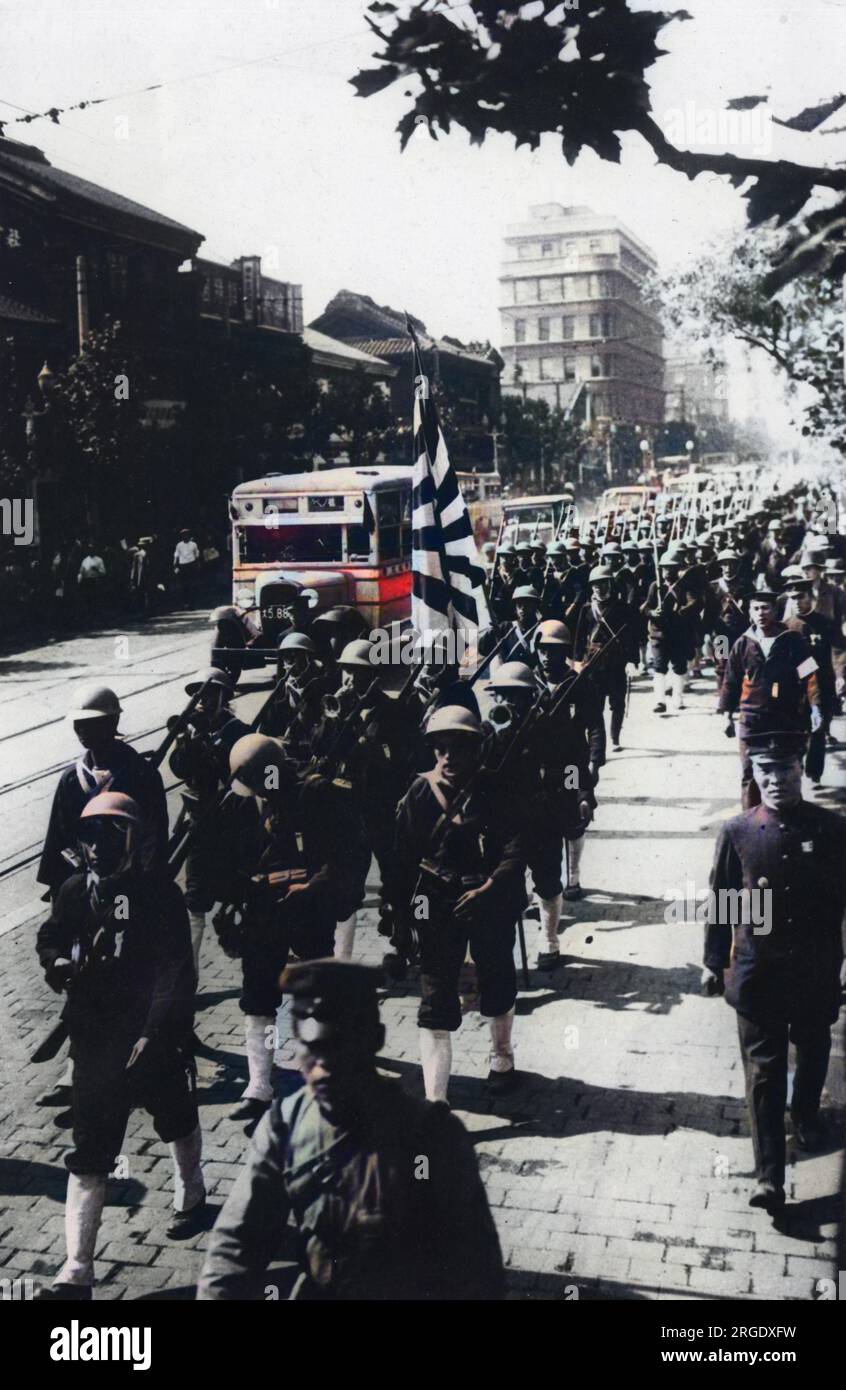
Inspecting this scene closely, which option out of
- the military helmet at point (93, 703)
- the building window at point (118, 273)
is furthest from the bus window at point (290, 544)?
the military helmet at point (93, 703)

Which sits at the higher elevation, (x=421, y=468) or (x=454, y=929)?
(x=421, y=468)

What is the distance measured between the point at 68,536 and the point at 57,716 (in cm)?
217

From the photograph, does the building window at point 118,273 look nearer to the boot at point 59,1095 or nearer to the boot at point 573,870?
the boot at point 573,870

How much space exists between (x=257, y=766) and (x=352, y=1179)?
293 centimetres

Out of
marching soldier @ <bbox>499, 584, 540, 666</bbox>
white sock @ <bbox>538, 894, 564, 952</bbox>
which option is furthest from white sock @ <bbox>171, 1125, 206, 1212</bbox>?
marching soldier @ <bbox>499, 584, 540, 666</bbox>

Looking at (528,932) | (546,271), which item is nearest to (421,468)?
(546,271)

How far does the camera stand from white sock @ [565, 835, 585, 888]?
8.84 metres

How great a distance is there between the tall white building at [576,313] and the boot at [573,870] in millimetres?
3072

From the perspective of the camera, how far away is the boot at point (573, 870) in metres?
8.84

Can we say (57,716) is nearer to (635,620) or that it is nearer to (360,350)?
(360,350)

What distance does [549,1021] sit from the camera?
700cm

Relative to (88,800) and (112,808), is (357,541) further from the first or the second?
(112,808)
